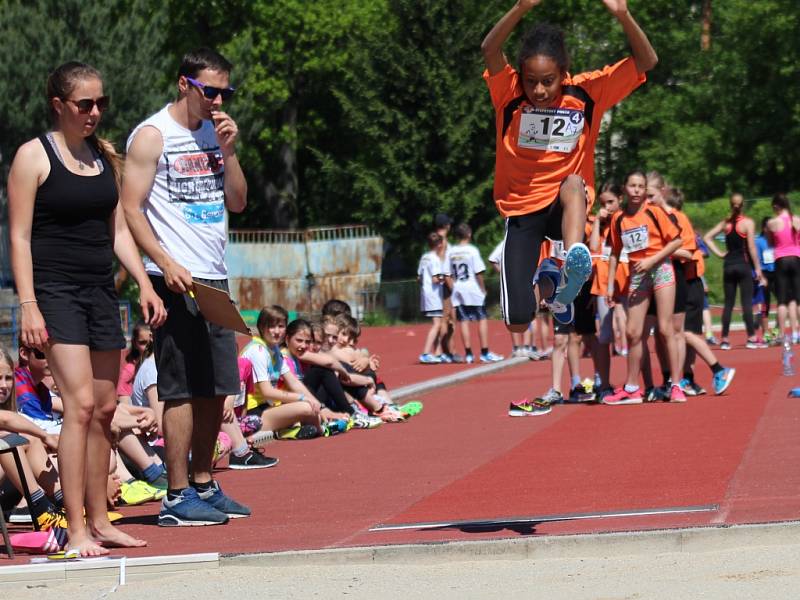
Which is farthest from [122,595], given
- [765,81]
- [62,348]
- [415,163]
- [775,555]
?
[765,81]

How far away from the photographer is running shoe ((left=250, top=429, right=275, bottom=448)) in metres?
12.4

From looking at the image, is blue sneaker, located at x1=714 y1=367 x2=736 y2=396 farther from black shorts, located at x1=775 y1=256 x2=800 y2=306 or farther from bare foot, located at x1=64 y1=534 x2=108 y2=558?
bare foot, located at x1=64 y1=534 x2=108 y2=558

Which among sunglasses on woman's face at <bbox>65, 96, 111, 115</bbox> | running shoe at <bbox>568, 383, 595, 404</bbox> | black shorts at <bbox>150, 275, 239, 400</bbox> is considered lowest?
running shoe at <bbox>568, 383, 595, 404</bbox>

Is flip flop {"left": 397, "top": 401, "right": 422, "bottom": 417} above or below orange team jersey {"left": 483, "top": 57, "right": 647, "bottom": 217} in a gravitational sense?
below

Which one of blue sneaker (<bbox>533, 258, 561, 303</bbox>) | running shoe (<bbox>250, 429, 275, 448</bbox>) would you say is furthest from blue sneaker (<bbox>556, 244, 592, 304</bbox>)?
running shoe (<bbox>250, 429, 275, 448</bbox>)

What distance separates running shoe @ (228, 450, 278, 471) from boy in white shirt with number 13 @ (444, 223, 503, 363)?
1073cm

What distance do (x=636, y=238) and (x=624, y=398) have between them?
166cm

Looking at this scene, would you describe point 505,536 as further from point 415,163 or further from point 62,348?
point 415,163

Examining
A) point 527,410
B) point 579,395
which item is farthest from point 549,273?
point 579,395

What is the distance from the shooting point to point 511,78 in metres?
8.33

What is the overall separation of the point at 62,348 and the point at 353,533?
1.75 metres

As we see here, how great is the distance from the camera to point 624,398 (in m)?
14.4

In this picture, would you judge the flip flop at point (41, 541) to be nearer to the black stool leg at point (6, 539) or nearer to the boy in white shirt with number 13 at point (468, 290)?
the black stool leg at point (6, 539)

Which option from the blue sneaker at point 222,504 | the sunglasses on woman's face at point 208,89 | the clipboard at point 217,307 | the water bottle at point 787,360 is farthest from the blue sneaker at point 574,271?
the water bottle at point 787,360
